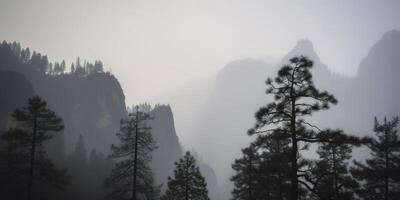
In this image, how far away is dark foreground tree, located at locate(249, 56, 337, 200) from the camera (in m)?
11.2

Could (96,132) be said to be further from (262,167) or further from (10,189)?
(262,167)

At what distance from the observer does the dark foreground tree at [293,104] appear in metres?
11.2

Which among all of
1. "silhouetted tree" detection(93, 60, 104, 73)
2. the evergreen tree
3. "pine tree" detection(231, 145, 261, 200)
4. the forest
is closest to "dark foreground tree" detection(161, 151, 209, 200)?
the forest

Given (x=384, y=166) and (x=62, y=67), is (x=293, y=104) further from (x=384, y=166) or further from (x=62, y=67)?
(x=62, y=67)

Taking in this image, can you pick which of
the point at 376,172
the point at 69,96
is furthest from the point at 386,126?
the point at 69,96

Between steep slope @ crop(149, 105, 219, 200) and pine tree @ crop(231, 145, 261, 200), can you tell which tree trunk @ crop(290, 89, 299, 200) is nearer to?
pine tree @ crop(231, 145, 261, 200)

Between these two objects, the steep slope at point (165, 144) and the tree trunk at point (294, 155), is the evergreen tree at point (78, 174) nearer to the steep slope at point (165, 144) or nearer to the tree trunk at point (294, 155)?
the tree trunk at point (294, 155)

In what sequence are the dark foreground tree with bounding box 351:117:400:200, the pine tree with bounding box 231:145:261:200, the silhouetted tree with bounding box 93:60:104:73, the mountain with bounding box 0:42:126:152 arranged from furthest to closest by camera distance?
the silhouetted tree with bounding box 93:60:104:73 < the mountain with bounding box 0:42:126:152 < the pine tree with bounding box 231:145:261:200 < the dark foreground tree with bounding box 351:117:400:200

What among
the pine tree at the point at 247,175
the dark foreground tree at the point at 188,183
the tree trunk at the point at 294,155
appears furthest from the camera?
the dark foreground tree at the point at 188,183

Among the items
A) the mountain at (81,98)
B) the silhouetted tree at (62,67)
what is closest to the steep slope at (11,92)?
the mountain at (81,98)

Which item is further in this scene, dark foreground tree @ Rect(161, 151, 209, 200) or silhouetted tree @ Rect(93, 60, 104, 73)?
silhouetted tree @ Rect(93, 60, 104, 73)

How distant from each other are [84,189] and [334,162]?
59.4m

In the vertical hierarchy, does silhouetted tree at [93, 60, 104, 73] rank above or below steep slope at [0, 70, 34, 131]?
above

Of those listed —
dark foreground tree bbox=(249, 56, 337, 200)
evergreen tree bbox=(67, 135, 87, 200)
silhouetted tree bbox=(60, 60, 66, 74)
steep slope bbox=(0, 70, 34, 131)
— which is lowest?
evergreen tree bbox=(67, 135, 87, 200)
